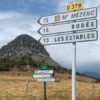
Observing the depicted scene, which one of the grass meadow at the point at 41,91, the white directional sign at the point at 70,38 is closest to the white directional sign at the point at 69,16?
the white directional sign at the point at 70,38

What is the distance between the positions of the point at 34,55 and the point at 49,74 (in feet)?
254

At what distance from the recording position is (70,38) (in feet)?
42.3

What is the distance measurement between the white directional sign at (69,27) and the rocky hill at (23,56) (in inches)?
2282

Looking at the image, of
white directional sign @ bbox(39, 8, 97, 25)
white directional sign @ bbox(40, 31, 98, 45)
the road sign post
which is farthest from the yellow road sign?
white directional sign @ bbox(40, 31, 98, 45)

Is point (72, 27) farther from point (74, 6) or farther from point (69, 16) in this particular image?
point (74, 6)

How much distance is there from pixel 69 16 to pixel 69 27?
345 millimetres

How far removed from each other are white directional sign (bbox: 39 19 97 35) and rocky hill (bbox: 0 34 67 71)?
5795 cm

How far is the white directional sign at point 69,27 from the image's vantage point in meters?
12.6

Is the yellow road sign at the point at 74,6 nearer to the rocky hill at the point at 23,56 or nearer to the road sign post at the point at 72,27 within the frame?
the road sign post at the point at 72,27

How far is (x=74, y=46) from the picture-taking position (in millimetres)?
12953

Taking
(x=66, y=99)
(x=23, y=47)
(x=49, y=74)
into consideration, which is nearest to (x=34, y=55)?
(x=23, y=47)

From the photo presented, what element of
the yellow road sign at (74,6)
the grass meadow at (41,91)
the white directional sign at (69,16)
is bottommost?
the grass meadow at (41,91)

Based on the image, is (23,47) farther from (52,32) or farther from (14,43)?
(52,32)

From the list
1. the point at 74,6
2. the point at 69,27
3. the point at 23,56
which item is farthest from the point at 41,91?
the point at 23,56
